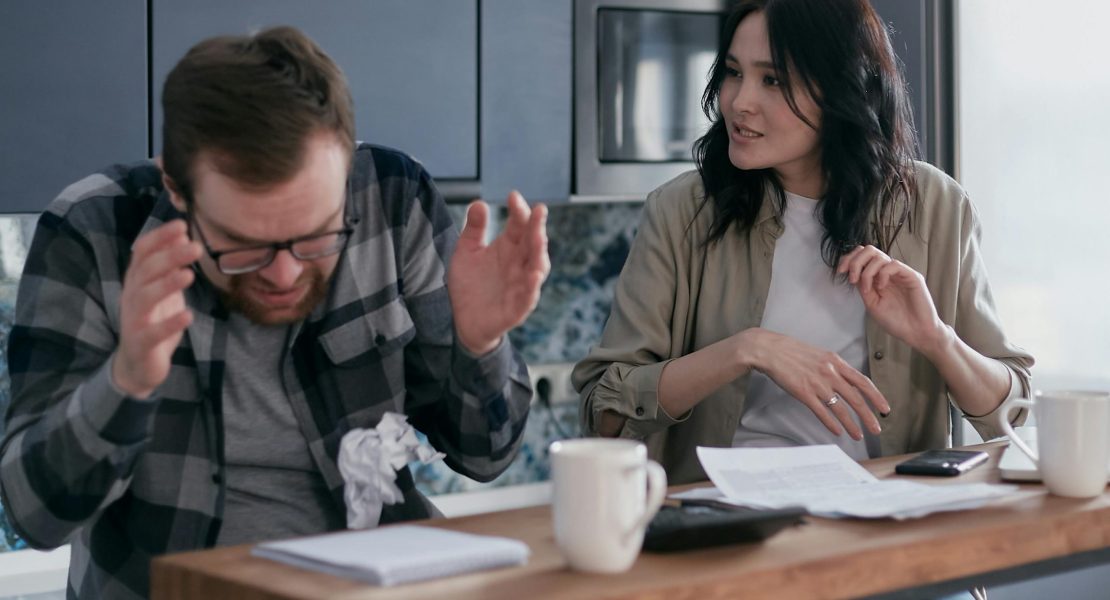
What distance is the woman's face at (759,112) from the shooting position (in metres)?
2.02

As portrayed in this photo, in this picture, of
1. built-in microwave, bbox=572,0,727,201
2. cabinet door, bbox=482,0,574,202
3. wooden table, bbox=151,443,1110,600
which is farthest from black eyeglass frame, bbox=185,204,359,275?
built-in microwave, bbox=572,0,727,201

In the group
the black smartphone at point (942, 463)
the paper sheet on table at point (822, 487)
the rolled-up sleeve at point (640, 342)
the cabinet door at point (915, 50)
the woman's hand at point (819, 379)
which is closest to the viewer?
the paper sheet on table at point (822, 487)

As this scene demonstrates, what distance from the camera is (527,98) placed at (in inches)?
102

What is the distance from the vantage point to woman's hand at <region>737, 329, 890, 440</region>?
5.65ft

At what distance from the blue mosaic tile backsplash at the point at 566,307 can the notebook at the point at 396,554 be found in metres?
1.94

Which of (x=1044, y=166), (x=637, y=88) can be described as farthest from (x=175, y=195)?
(x=1044, y=166)

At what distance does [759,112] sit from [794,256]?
0.75 feet

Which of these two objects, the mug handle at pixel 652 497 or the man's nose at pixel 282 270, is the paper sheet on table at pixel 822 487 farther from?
the man's nose at pixel 282 270

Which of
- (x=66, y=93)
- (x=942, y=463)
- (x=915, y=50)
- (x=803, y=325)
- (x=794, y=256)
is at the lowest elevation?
(x=942, y=463)

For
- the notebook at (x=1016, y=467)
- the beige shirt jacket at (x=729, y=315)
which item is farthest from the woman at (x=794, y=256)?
the notebook at (x=1016, y=467)

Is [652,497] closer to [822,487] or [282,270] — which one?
[822,487]

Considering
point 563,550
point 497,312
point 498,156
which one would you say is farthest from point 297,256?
point 498,156

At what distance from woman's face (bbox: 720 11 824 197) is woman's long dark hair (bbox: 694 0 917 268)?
0.01 meters

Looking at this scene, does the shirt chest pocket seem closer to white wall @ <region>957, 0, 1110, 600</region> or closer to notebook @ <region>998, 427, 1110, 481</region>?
notebook @ <region>998, 427, 1110, 481</region>
